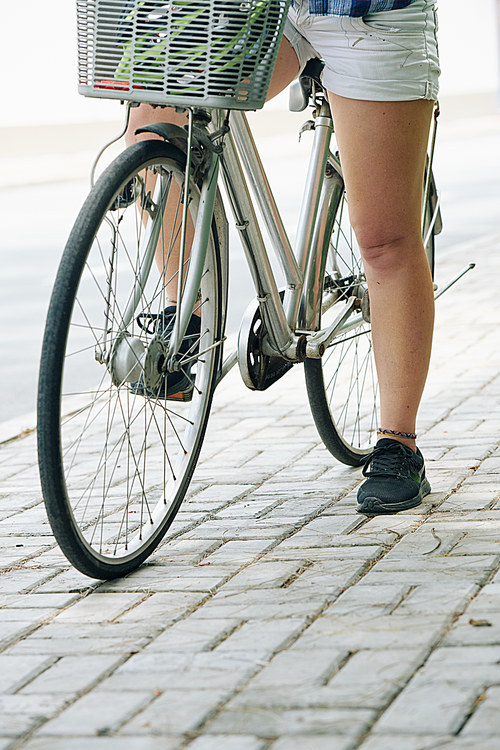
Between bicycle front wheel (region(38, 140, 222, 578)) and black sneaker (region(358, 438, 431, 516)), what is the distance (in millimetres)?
450

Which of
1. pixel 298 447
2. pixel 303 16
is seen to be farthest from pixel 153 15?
pixel 298 447

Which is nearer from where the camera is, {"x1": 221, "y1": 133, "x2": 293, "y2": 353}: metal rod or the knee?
{"x1": 221, "y1": 133, "x2": 293, "y2": 353}: metal rod

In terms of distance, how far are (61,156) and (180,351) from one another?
21676 mm

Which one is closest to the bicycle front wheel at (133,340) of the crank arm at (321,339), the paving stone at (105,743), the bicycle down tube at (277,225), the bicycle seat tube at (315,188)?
the bicycle down tube at (277,225)

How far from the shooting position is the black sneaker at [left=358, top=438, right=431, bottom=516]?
317 centimetres

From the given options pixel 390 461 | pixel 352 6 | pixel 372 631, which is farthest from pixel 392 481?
pixel 352 6

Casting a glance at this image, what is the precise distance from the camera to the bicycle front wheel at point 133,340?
8.25 ft

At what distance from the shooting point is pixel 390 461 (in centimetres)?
323

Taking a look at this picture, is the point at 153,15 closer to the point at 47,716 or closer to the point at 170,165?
the point at 170,165

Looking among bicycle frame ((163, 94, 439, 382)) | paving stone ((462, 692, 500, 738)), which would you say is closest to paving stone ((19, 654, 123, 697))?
paving stone ((462, 692, 500, 738))

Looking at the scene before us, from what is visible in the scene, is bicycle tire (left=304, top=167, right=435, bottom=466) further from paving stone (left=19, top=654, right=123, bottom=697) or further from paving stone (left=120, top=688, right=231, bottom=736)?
paving stone (left=120, top=688, right=231, bottom=736)

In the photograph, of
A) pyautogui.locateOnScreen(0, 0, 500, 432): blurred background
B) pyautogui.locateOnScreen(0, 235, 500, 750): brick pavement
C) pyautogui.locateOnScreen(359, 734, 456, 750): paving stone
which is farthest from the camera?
pyautogui.locateOnScreen(0, 0, 500, 432): blurred background

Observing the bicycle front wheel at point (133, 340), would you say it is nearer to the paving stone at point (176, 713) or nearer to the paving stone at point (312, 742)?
the paving stone at point (176, 713)

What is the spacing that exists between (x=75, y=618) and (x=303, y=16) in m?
1.49
